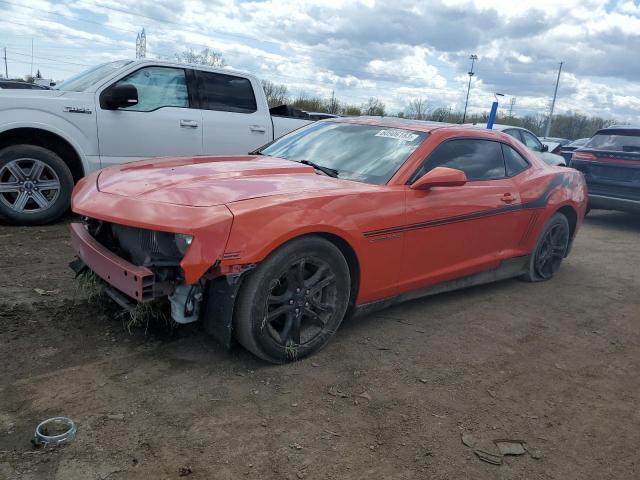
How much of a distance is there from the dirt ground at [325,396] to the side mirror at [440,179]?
107 cm

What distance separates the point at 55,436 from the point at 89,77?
16.9ft

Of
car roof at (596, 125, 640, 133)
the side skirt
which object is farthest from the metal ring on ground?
car roof at (596, 125, 640, 133)

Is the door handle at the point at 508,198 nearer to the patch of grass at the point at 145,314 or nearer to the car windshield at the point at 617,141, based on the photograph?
the patch of grass at the point at 145,314

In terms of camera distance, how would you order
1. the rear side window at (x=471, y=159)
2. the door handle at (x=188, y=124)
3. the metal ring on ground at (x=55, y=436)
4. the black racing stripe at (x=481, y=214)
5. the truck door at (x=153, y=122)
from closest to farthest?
the metal ring on ground at (x=55, y=436) → the black racing stripe at (x=481, y=214) → the rear side window at (x=471, y=159) → the truck door at (x=153, y=122) → the door handle at (x=188, y=124)

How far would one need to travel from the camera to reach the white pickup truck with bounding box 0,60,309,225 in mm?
5617

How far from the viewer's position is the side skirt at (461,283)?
3.71m

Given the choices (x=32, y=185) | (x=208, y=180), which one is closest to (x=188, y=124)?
(x=32, y=185)

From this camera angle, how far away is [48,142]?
589 centimetres

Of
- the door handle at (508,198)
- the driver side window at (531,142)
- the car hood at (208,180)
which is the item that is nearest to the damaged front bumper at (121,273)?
the car hood at (208,180)

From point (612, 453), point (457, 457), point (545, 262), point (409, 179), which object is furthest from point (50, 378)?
point (545, 262)

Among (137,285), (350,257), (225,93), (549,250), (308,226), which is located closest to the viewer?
(137,285)

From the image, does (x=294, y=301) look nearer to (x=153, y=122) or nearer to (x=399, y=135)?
(x=399, y=135)

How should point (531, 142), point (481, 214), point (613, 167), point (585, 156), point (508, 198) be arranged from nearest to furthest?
point (481, 214)
point (508, 198)
point (613, 167)
point (585, 156)
point (531, 142)

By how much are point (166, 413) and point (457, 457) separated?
142 centimetres
